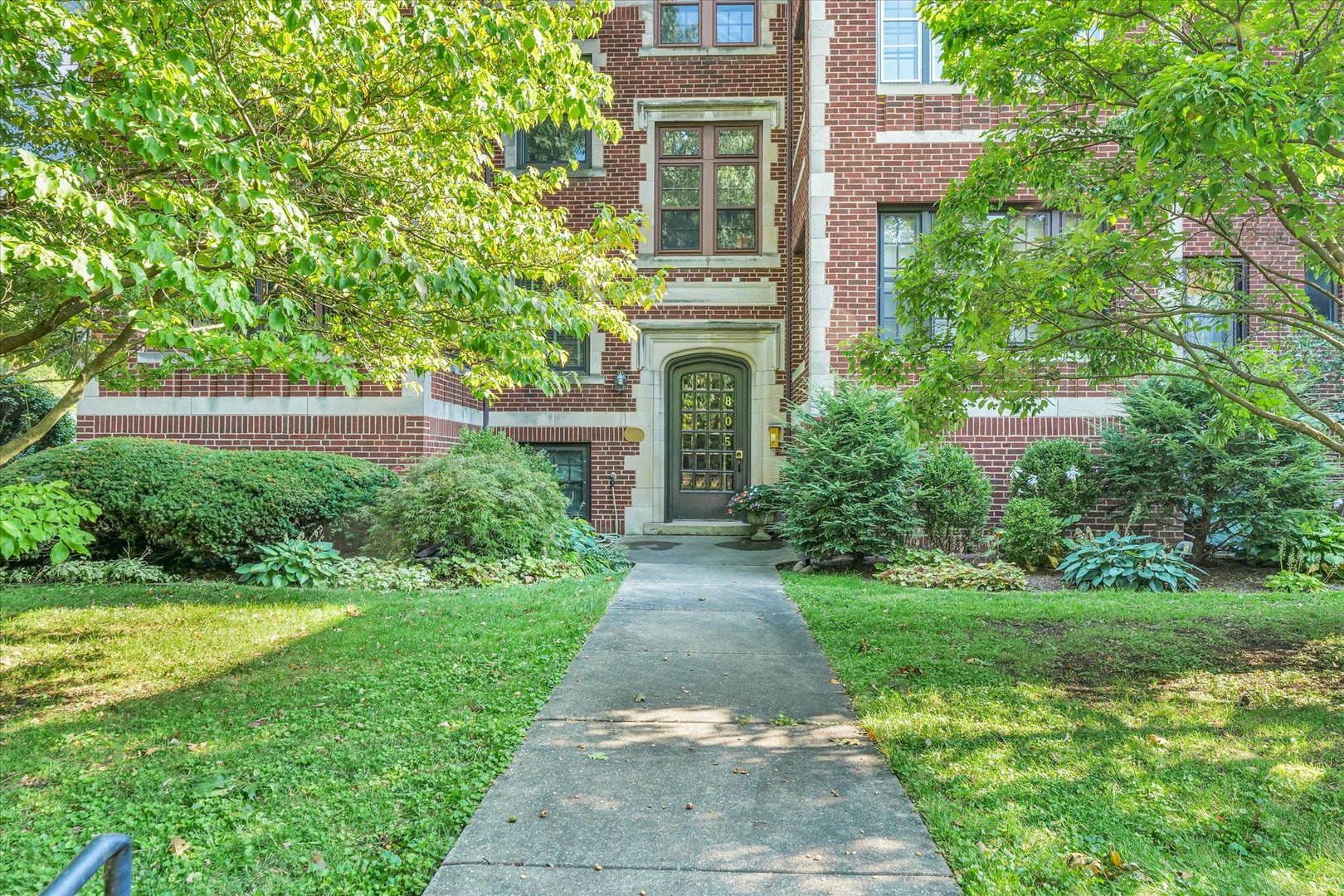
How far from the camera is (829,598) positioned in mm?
7086

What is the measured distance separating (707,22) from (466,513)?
981 centimetres

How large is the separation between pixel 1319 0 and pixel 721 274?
9.19m

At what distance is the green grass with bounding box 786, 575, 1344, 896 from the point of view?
2752 millimetres

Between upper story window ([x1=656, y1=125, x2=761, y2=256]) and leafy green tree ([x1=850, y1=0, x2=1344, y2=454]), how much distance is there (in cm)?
739

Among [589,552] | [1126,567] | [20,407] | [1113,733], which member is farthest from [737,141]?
[20,407]

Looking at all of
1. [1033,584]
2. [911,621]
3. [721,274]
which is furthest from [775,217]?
[911,621]

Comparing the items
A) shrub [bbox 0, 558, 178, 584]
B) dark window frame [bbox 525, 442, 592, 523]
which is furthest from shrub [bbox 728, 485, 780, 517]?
shrub [bbox 0, 558, 178, 584]

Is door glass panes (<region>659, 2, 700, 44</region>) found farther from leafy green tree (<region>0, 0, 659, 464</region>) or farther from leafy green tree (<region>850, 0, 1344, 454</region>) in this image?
leafy green tree (<region>850, 0, 1344, 454</region>)

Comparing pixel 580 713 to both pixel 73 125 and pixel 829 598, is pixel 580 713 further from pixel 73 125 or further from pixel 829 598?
pixel 73 125

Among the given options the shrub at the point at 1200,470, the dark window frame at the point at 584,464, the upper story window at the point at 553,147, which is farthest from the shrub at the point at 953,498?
the upper story window at the point at 553,147

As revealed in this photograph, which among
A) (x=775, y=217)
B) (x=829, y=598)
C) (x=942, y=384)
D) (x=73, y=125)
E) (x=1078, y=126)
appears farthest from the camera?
(x=775, y=217)

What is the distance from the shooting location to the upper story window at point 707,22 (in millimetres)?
13133

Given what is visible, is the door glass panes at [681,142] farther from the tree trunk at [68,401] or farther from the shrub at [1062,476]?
the tree trunk at [68,401]

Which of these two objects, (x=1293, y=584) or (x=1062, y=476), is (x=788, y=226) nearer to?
(x=1062, y=476)
